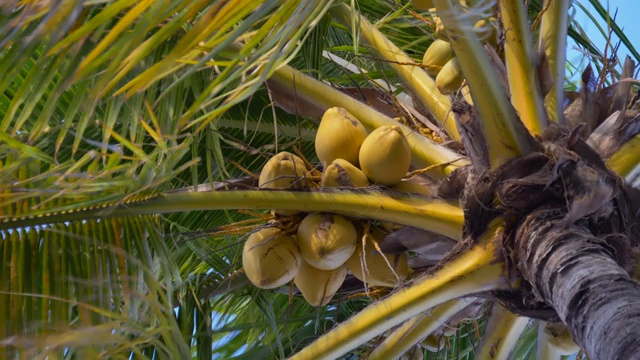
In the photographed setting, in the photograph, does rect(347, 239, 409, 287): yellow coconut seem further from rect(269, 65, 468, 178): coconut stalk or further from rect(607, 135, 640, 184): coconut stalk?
rect(607, 135, 640, 184): coconut stalk

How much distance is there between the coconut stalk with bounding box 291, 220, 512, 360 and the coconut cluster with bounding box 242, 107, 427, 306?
0.45 feet

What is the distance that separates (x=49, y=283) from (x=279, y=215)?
2.14 feet

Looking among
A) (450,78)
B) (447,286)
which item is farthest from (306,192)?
(450,78)

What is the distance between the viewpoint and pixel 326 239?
80.1 inches

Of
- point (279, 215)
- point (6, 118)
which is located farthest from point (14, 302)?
point (279, 215)

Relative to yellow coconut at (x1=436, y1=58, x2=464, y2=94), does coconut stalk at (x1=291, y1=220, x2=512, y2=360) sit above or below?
below

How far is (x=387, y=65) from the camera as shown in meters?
2.73

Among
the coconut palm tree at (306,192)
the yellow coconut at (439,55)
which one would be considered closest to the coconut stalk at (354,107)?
the coconut palm tree at (306,192)

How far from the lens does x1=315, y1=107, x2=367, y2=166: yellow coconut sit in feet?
7.28

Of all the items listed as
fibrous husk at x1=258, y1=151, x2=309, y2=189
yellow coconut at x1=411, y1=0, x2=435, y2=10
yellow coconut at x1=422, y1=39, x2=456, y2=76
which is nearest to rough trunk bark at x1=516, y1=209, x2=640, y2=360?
fibrous husk at x1=258, y1=151, x2=309, y2=189

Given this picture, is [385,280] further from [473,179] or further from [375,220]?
[473,179]

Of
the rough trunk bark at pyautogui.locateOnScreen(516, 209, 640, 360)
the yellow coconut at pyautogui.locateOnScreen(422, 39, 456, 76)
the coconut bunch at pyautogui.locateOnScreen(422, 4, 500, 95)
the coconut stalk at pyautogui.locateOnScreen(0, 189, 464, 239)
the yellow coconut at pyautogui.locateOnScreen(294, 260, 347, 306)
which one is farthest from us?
the yellow coconut at pyautogui.locateOnScreen(422, 39, 456, 76)

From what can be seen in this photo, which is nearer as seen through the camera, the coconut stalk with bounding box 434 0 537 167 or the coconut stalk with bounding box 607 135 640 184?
the coconut stalk with bounding box 434 0 537 167

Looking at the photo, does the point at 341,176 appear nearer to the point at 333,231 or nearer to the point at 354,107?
the point at 333,231
